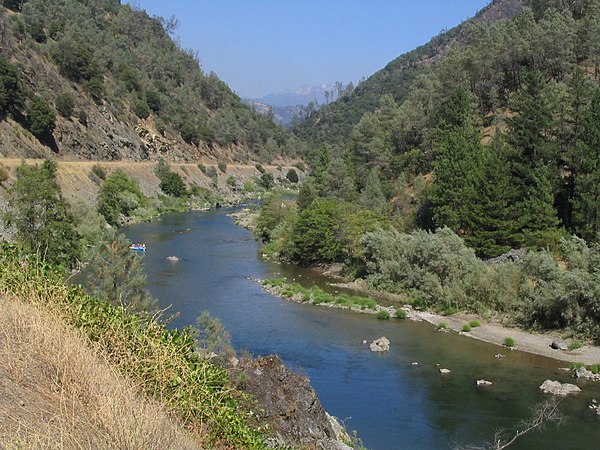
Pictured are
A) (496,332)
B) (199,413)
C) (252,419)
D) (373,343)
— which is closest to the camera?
(199,413)

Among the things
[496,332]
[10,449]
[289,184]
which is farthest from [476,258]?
[289,184]

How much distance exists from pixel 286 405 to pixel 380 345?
1726 cm

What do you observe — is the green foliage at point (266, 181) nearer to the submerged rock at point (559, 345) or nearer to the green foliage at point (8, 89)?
the green foliage at point (8, 89)

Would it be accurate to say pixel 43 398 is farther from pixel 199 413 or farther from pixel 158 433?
pixel 199 413

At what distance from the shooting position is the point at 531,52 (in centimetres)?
6912

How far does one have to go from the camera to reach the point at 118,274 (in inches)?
956

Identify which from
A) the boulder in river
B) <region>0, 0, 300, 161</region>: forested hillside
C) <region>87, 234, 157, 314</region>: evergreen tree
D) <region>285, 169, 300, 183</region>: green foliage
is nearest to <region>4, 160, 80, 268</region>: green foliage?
<region>87, 234, 157, 314</region>: evergreen tree

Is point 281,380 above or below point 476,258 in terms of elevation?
above

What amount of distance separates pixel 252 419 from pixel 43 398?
17.0ft

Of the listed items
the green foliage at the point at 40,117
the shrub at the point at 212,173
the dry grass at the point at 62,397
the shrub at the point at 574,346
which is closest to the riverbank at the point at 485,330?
the shrub at the point at 574,346

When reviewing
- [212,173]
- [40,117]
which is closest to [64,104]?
[40,117]

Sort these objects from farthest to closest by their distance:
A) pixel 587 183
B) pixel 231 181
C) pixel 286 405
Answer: pixel 231 181, pixel 587 183, pixel 286 405

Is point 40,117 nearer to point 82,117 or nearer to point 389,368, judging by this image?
point 82,117

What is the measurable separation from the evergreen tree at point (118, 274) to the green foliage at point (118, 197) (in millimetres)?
38912
